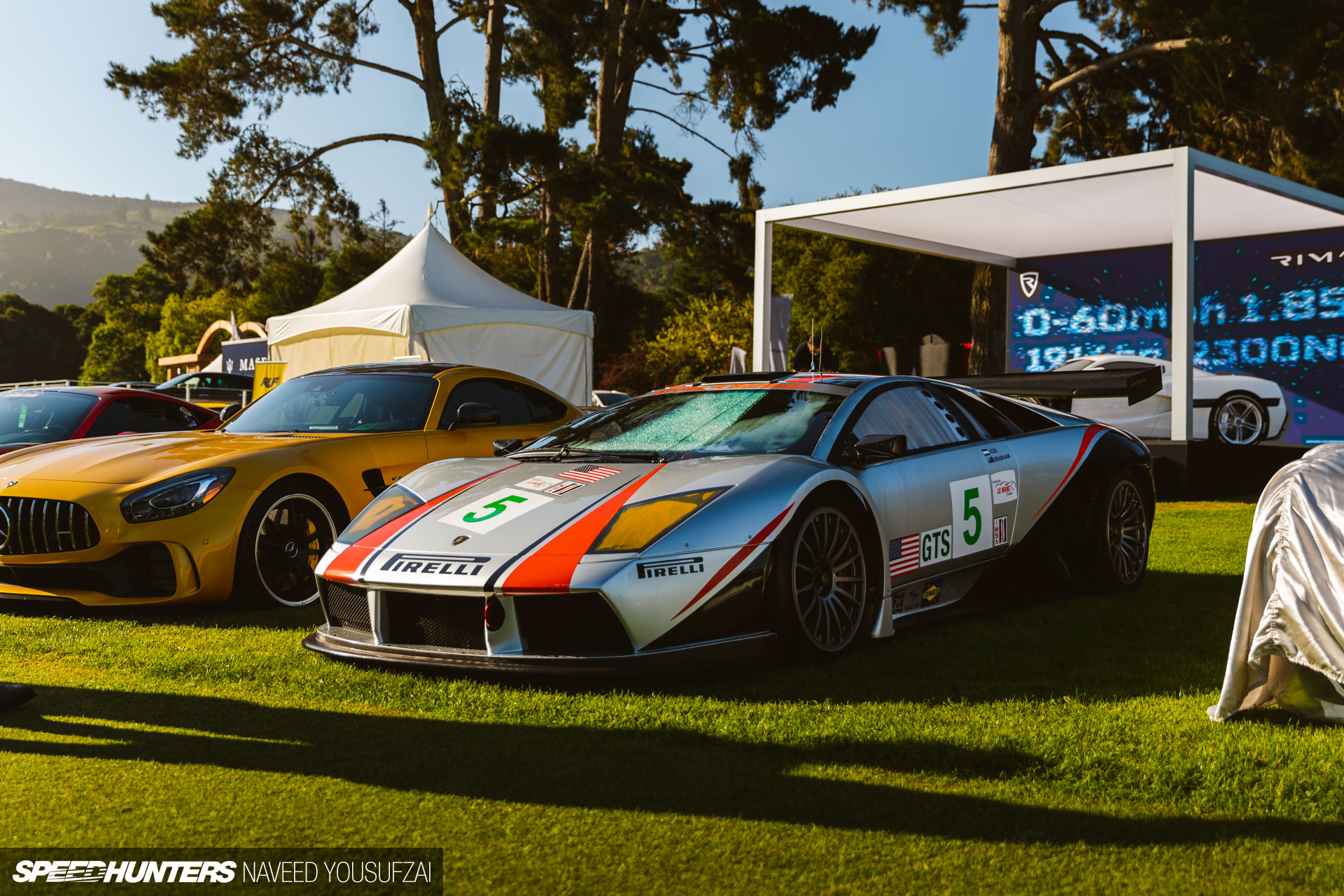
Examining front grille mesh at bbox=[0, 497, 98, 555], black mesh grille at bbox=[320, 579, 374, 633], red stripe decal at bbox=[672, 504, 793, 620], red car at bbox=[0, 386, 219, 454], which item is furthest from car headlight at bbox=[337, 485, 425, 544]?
red car at bbox=[0, 386, 219, 454]

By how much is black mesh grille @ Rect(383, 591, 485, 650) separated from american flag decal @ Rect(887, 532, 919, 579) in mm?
1712

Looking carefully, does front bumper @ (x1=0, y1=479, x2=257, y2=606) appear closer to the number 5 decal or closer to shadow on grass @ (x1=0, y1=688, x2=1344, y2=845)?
shadow on grass @ (x1=0, y1=688, x2=1344, y2=845)

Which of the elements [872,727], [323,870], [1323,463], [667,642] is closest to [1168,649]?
[1323,463]

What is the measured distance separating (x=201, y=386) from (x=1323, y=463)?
24.1 m

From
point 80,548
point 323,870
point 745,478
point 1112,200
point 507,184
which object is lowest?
point 323,870

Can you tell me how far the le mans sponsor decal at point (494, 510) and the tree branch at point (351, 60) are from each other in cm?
2444

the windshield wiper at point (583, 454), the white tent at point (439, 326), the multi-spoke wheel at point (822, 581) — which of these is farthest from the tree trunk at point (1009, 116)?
the multi-spoke wheel at point (822, 581)

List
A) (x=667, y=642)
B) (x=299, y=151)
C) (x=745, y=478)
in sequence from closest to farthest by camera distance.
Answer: (x=667, y=642) < (x=745, y=478) < (x=299, y=151)

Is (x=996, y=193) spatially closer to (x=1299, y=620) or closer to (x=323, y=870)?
(x=1299, y=620)

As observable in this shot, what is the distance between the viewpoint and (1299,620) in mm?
3326

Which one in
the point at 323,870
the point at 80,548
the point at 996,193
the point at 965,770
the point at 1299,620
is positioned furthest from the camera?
the point at 996,193

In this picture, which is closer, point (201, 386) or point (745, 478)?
point (745, 478)

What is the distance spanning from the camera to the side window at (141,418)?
823 cm

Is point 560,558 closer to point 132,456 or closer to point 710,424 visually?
point 710,424
